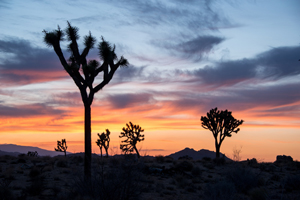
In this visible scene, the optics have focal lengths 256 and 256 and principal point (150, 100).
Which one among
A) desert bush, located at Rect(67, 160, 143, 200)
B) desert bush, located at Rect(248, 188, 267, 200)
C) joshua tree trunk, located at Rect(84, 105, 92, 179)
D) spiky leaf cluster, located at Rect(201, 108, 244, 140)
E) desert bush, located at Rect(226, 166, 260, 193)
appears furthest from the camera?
spiky leaf cluster, located at Rect(201, 108, 244, 140)

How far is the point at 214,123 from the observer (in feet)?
108

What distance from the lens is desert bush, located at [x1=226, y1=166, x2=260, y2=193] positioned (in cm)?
1302

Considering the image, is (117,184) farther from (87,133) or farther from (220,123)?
(220,123)

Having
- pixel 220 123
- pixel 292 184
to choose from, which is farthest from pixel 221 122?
pixel 292 184

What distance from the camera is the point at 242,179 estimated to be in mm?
13188

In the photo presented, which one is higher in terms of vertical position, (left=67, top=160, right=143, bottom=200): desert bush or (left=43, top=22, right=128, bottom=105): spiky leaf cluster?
(left=43, top=22, right=128, bottom=105): spiky leaf cluster

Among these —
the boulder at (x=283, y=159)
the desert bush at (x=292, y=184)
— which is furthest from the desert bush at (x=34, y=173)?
the boulder at (x=283, y=159)

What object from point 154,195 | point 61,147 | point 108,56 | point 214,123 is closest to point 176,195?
point 154,195

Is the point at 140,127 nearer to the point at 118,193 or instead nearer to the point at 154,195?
the point at 154,195

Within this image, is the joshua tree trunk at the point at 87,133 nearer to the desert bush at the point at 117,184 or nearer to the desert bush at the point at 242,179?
the desert bush at the point at 117,184

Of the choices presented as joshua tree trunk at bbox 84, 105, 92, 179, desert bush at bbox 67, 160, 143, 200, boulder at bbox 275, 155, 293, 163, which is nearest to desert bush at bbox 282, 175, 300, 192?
desert bush at bbox 67, 160, 143, 200

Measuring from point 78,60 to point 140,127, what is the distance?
89.8 ft

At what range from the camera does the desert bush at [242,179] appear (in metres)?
13.0

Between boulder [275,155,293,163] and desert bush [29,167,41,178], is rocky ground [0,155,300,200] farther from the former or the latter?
boulder [275,155,293,163]
